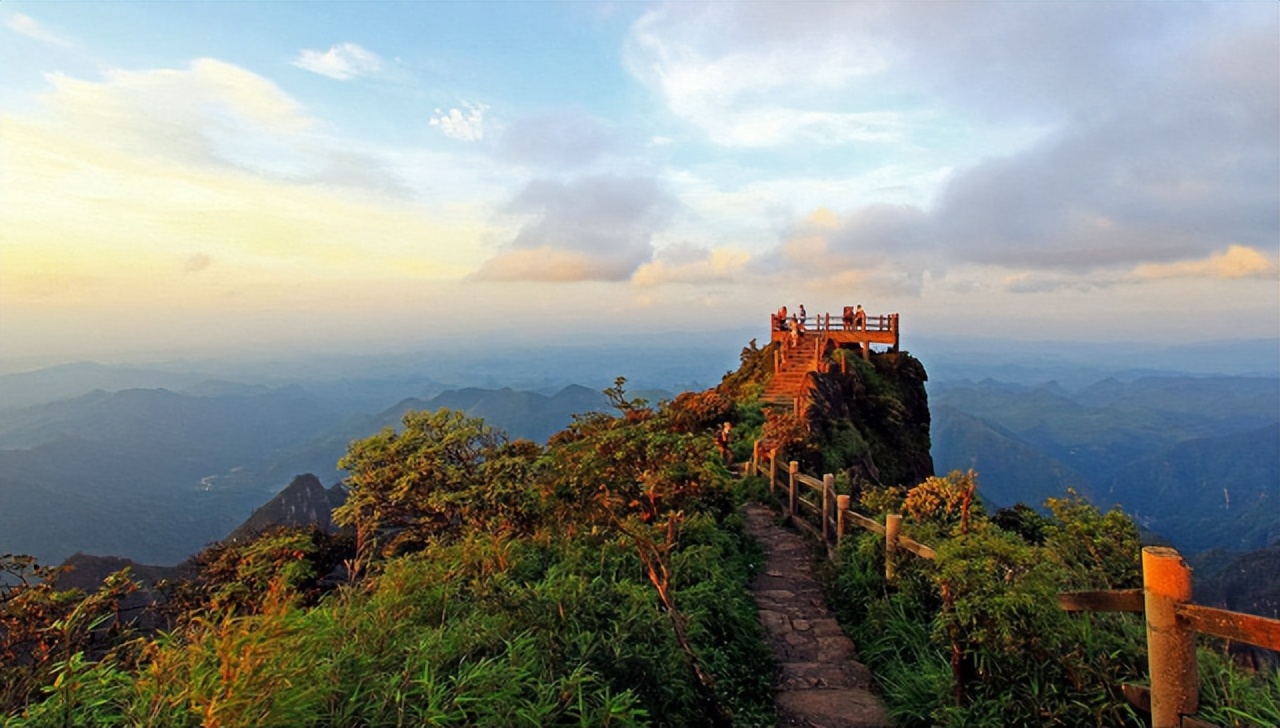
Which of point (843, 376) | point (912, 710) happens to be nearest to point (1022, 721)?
point (912, 710)

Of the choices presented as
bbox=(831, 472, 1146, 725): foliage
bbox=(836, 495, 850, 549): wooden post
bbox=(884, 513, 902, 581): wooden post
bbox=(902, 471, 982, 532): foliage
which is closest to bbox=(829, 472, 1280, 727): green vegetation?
bbox=(831, 472, 1146, 725): foliage

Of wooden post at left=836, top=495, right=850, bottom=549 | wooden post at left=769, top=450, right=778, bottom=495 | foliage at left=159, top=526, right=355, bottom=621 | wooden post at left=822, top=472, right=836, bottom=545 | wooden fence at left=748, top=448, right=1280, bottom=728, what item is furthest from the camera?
wooden post at left=769, top=450, right=778, bottom=495

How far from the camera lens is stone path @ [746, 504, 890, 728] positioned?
538 centimetres

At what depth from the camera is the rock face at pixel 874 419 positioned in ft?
65.8

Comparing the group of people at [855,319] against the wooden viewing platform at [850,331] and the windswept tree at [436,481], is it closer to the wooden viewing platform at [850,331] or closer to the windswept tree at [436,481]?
the wooden viewing platform at [850,331]

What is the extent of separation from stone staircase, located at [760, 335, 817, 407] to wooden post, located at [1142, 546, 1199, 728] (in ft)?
65.5

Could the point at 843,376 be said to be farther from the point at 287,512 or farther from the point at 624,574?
the point at 287,512

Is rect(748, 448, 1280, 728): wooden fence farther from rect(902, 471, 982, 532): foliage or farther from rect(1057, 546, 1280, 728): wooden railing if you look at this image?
rect(902, 471, 982, 532): foliage

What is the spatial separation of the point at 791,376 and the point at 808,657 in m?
21.5

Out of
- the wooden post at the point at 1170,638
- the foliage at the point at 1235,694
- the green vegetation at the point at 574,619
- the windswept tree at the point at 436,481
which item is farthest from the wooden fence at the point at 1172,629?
the windswept tree at the point at 436,481

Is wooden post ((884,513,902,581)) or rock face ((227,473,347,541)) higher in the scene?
wooden post ((884,513,902,581))

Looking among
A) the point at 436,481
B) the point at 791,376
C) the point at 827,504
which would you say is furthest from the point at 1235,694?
the point at 791,376

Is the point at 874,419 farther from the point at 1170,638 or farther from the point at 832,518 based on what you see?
the point at 1170,638

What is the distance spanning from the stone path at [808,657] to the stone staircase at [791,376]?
15280mm
